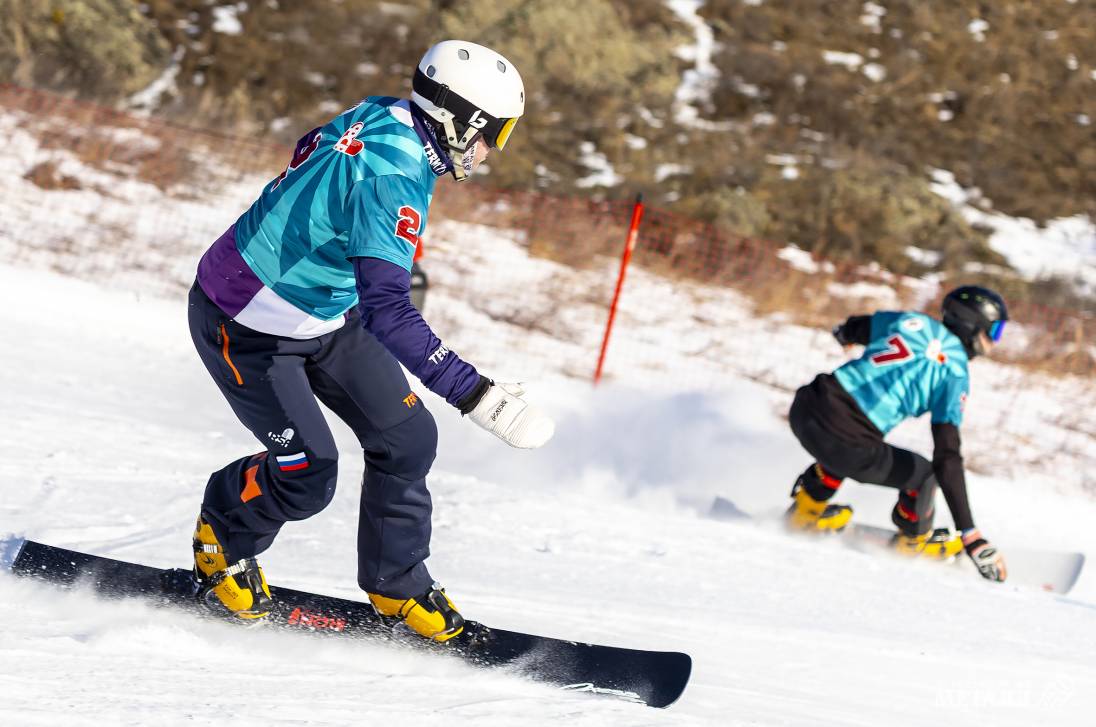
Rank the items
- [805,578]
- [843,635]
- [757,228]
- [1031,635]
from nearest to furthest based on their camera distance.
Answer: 1. [843,635]
2. [1031,635]
3. [805,578]
4. [757,228]

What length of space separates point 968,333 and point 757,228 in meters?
9.60

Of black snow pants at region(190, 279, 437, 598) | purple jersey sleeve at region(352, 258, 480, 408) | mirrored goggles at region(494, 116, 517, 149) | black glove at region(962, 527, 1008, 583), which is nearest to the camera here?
purple jersey sleeve at region(352, 258, 480, 408)

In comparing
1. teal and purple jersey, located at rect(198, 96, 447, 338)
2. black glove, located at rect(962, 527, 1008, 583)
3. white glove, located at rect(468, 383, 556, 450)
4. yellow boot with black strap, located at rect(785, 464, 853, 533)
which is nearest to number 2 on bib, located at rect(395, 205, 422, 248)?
teal and purple jersey, located at rect(198, 96, 447, 338)

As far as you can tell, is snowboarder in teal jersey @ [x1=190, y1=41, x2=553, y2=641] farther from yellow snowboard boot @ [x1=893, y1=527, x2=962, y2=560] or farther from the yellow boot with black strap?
yellow snowboard boot @ [x1=893, y1=527, x2=962, y2=560]

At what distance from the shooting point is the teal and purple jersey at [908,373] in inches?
238

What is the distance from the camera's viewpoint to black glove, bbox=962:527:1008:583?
5.78 meters

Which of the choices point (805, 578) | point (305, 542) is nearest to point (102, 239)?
point (305, 542)

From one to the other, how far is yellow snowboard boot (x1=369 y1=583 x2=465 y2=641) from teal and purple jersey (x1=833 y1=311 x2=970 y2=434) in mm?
3435

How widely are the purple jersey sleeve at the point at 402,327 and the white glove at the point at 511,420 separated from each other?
0.07 metres

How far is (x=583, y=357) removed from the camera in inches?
403

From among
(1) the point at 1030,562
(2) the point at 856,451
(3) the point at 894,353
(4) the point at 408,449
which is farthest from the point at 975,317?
(4) the point at 408,449

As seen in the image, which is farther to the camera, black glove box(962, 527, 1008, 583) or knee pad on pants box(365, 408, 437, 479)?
black glove box(962, 527, 1008, 583)

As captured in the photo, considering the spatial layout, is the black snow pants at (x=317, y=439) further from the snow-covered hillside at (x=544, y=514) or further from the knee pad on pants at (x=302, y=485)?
the snow-covered hillside at (x=544, y=514)

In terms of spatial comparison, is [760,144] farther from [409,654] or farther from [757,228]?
[409,654]
